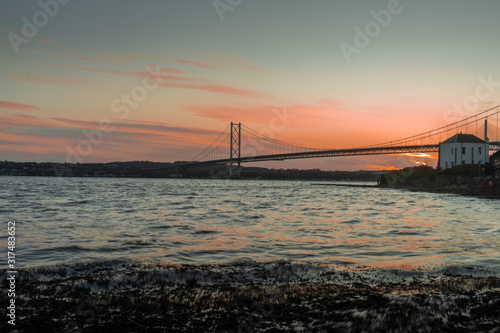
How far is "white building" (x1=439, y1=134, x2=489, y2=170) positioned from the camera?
62.6 metres

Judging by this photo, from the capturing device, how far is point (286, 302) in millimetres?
4383

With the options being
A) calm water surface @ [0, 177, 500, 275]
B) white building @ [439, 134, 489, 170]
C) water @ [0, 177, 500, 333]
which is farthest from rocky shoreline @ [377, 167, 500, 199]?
water @ [0, 177, 500, 333]

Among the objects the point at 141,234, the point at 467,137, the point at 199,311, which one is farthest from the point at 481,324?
the point at 467,137

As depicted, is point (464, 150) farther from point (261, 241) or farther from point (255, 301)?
point (255, 301)

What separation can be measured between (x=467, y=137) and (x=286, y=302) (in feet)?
233

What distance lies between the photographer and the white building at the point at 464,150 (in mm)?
62625

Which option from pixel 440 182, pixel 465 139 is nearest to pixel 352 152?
pixel 465 139

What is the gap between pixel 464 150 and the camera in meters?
62.8

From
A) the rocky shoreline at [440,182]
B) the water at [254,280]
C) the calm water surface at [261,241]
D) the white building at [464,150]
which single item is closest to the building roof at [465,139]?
the white building at [464,150]

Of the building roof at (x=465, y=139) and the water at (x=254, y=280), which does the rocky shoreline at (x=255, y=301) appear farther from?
the building roof at (x=465, y=139)

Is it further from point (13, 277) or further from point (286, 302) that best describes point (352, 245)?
point (13, 277)

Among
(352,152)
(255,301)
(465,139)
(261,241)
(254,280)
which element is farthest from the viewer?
(352,152)

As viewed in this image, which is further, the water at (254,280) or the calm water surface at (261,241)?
the calm water surface at (261,241)

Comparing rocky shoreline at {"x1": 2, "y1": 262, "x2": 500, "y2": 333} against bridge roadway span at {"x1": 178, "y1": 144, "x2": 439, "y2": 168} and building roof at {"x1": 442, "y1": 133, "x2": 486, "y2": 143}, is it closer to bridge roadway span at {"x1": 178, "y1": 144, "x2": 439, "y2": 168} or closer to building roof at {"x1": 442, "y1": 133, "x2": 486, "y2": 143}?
building roof at {"x1": 442, "y1": 133, "x2": 486, "y2": 143}
